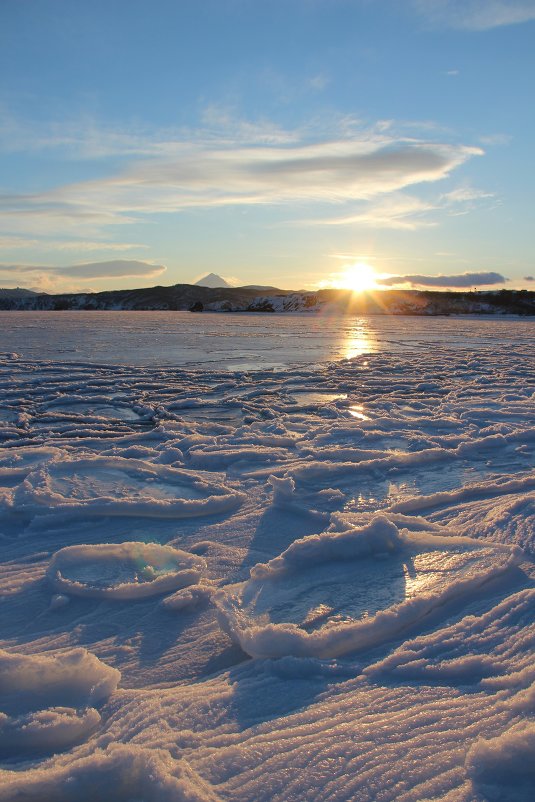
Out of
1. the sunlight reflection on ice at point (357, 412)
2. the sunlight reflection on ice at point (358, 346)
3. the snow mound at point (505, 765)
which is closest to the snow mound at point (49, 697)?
the snow mound at point (505, 765)

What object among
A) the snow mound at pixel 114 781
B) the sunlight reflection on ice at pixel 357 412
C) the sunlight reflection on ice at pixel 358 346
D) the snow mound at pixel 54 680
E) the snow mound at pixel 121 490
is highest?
the sunlight reflection on ice at pixel 358 346

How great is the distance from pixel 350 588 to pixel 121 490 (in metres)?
2.15

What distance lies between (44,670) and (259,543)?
1523 millimetres

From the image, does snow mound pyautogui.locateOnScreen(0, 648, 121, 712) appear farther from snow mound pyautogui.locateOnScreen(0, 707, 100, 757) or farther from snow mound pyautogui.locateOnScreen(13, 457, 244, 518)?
snow mound pyautogui.locateOnScreen(13, 457, 244, 518)

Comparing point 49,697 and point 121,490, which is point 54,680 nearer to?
point 49,697

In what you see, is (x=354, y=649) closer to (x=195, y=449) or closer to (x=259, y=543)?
(x=259, y=543)

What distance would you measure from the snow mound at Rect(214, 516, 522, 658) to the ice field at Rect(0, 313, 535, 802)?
1 centimetres

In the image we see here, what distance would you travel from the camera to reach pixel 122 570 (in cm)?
292

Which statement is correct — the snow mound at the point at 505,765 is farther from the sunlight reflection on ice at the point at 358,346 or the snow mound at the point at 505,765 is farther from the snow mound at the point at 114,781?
the sunlight reflection on ice at the point at 358,346

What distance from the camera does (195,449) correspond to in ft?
17.8

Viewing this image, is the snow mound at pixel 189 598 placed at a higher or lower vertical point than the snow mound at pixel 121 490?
lower

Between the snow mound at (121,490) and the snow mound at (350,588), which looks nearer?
the snow mound at (350,588)

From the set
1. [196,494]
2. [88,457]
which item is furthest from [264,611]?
[88,457]

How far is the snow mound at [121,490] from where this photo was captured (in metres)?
3.81
